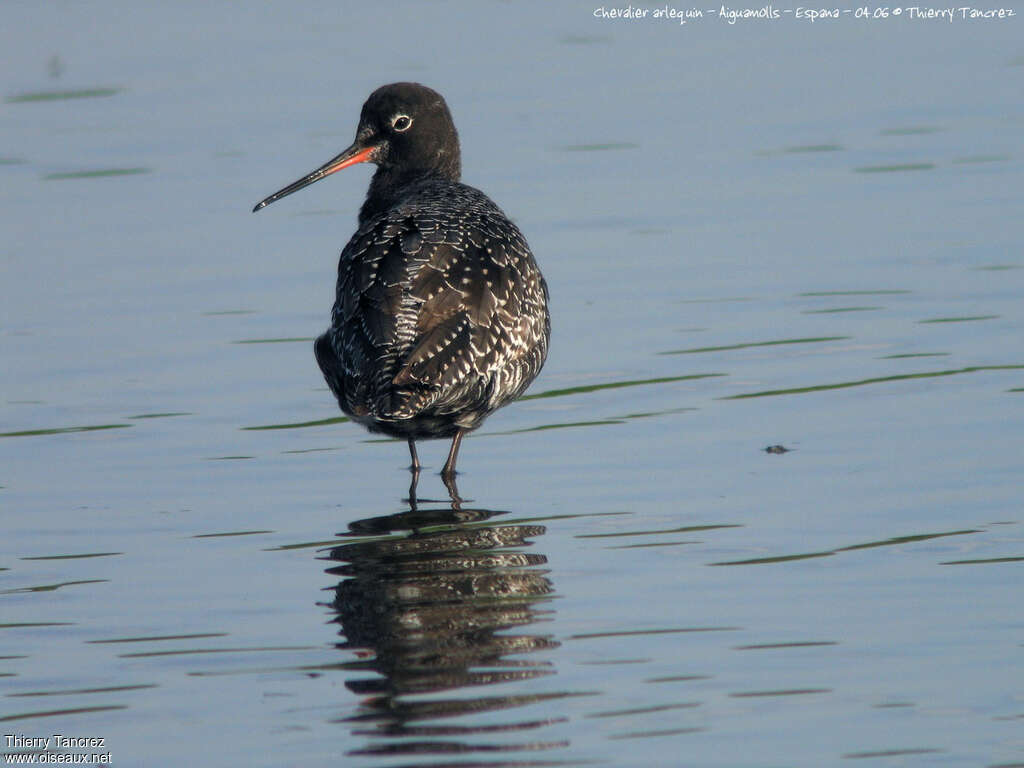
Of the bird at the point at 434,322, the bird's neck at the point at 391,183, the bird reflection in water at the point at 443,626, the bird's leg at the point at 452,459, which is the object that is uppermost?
the bird's neck at the point at 391,183

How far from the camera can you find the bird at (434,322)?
9.28 metres

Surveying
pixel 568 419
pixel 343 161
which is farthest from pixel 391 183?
pixel 568 419

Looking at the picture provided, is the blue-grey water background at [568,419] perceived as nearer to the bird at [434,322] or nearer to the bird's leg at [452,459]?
the bird's leg at [452,459]

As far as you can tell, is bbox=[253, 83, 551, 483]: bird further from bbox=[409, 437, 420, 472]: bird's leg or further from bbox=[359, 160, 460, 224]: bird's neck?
bbox=[359, 160, 460, 224]: bird's neck

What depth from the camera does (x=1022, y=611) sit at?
7.47 meters

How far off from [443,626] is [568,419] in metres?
3.24

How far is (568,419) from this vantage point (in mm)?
10773

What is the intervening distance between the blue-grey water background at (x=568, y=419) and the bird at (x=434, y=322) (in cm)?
46

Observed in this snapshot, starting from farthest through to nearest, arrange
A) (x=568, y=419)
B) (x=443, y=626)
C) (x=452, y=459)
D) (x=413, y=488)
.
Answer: (x=568, y=419) < (x=452, y=459) < (x=413, y=488) < (x=443, y=626)

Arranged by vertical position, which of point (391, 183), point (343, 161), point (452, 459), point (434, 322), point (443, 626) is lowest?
point (443, 626)

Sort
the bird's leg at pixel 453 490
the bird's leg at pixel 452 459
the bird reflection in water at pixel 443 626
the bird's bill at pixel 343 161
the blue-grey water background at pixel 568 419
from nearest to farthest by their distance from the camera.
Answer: the bird reflection in water at pixel 443 626
the blue-grey water background at pixel 568 419
the bird's leg at pixel 453 490
the bird's leg at pixel 452 459
the bird's bill at pixel 343 161

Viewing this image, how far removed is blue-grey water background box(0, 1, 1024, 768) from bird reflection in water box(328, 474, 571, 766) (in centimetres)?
3

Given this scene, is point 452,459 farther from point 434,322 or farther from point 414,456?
point 434,322

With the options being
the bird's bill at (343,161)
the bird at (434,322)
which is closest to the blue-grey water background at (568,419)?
the bird at (434,322)
